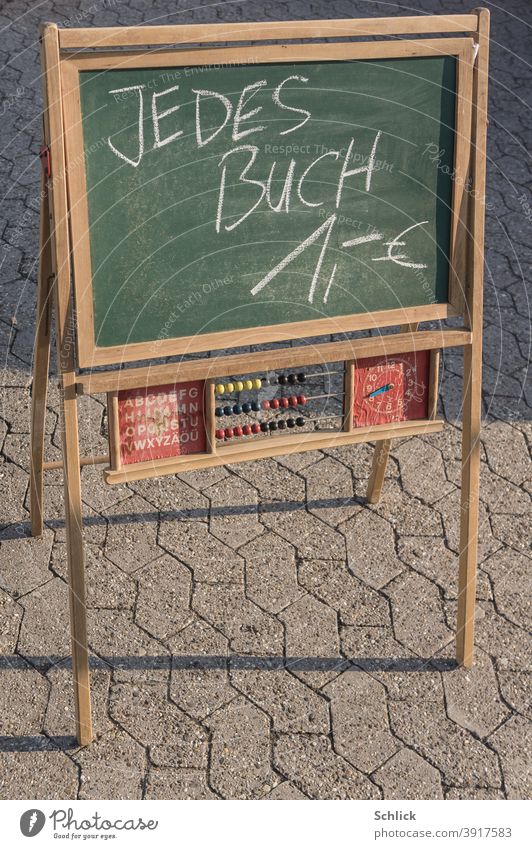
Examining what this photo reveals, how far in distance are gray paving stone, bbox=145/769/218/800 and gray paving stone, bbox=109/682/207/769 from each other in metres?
0.03


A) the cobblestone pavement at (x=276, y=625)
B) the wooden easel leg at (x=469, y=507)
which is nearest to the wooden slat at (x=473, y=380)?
the wooden easel leg at (x=469, y=507)

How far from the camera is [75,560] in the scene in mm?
3561

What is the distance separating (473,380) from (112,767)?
6.28ft

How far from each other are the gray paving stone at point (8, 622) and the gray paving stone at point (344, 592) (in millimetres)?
1200

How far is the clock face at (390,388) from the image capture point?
3.75 meters

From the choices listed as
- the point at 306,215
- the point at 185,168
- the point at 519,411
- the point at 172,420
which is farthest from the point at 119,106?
the point at 519,411

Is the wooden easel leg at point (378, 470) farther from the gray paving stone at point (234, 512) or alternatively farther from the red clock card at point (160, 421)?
the red clock card at point (160, 421)

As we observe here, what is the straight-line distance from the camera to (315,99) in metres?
3.35

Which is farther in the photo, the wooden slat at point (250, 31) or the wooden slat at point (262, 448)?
the wooden slat at point (262, 448)

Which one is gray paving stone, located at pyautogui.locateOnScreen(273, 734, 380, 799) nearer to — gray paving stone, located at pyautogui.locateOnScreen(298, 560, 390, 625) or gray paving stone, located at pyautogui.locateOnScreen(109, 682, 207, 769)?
gray paving stone, located at pyautogui.locateOnScreen(109, 682, 207, 769)

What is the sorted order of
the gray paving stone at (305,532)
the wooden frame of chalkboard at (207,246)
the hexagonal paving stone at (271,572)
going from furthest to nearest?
the gray paving stone at (305,532)
the hexagonal paving stone at (271,572)
the wooden frame of chalkboard at (207,246)

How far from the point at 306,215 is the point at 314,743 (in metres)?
1.91

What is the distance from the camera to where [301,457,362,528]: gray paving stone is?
4742 mm

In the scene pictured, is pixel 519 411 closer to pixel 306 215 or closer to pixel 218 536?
pixel 218 536
